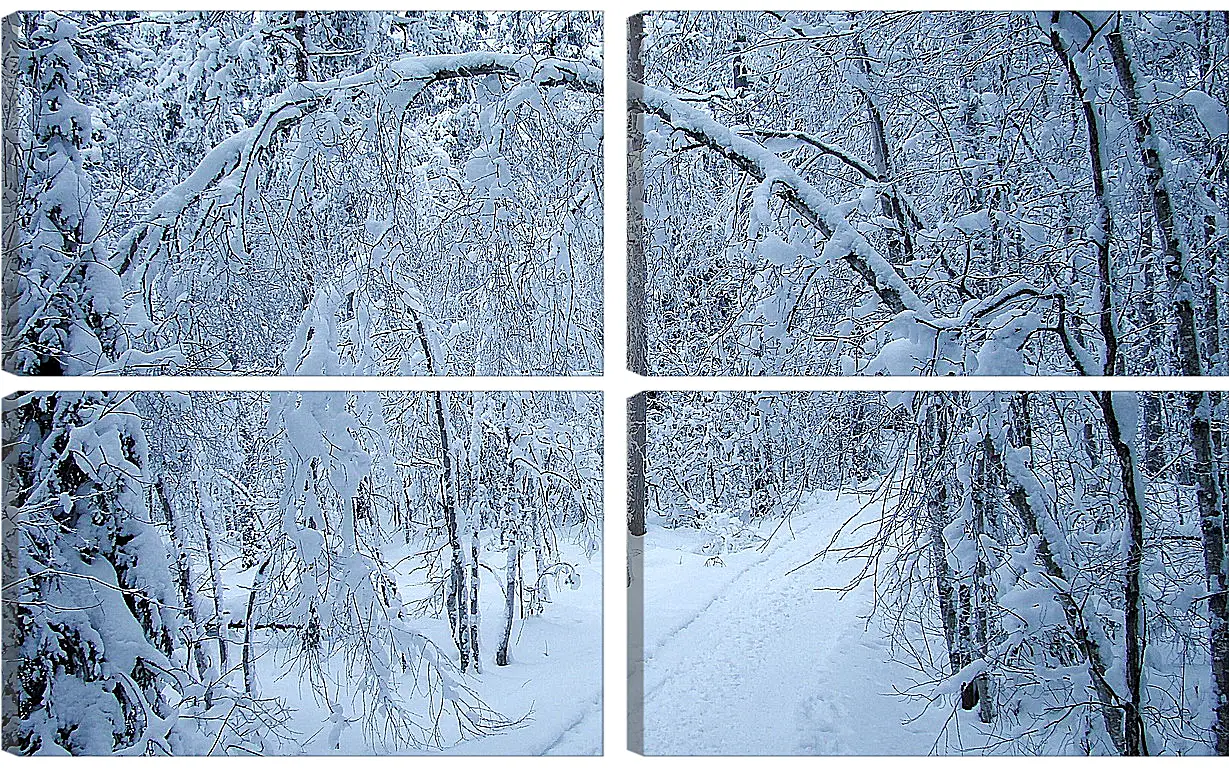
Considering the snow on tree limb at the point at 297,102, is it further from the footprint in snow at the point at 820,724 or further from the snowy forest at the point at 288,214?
the footprint in snow at the point at 820,724

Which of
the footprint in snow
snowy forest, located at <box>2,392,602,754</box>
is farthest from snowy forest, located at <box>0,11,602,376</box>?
the footprint in snow

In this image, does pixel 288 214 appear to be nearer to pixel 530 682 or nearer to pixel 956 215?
pixel 530 682

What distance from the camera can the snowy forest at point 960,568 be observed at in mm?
1963

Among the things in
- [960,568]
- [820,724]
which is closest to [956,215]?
[960,568]

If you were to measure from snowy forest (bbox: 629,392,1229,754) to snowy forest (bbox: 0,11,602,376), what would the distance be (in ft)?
1.71

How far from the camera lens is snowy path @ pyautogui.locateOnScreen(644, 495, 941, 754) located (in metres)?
1.97

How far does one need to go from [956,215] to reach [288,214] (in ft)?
4.83

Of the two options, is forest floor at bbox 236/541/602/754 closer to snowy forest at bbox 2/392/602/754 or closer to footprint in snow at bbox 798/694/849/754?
snowy forest at bbox 2/392/602/754

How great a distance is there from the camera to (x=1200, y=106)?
198 cm

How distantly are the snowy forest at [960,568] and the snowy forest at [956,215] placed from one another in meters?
0.12

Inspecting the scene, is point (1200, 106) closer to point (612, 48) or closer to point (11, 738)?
point (612, 48)

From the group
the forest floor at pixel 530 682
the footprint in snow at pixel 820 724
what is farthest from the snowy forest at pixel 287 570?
the footprint in snow at pixel 820 724

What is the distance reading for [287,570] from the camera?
1.97m
